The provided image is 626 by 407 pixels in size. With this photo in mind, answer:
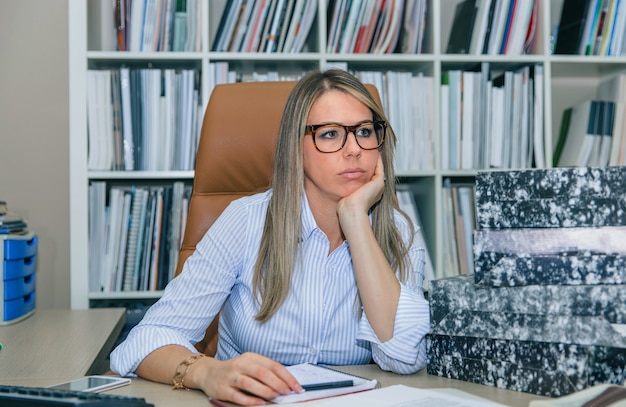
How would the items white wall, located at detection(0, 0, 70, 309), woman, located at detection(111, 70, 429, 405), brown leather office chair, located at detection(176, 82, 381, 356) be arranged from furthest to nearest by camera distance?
white wall, located at detection(0, 0, 70, 309) < brown leather office chair, located at detection(176, 82, 381, 356) < woman, located at detection(111, 70, 429, 405)

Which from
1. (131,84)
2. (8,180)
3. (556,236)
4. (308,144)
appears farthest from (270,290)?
(8,180)

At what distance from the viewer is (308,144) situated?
1384 millimetres

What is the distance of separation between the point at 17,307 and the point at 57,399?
1118 millimetres

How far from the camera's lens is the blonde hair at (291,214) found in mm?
1354

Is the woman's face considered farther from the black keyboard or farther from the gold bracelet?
the black keyboard

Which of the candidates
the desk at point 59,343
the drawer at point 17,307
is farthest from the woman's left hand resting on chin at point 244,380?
the drawer at point 17,307

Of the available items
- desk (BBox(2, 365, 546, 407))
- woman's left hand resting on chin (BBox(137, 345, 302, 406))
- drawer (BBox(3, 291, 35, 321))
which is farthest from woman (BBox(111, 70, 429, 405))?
drawer (BBox(3, 291, 35, 321))

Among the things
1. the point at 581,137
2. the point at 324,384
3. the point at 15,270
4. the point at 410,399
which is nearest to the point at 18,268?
the point at 15,270

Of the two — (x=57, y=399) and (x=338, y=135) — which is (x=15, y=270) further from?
(x=57, y=399)

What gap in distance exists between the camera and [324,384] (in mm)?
957

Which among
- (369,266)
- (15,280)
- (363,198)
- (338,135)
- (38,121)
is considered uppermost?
(38,121)

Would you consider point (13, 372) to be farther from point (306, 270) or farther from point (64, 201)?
point (64, 201)

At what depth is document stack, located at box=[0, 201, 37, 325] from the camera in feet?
5.90

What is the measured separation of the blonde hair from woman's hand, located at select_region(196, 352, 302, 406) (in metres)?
0.36
